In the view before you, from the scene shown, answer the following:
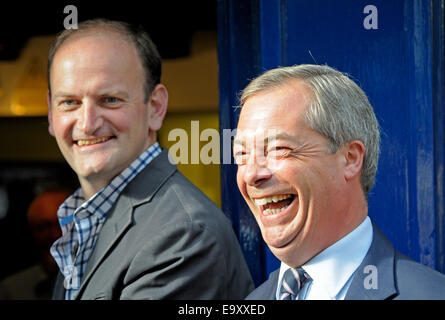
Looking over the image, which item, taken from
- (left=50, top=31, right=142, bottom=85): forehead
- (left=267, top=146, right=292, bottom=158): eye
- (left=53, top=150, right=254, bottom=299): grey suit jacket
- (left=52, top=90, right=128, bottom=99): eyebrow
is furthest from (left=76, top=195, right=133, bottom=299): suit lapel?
(left=267, top=146, right=292, bottom=158): eye

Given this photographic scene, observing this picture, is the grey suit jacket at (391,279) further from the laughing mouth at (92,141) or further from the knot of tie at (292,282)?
the laughing mouth at (92,141)

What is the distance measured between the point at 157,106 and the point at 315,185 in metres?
1.08

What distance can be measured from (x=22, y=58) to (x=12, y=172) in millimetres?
892

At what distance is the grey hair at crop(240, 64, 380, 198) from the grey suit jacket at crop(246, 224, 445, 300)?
19cm

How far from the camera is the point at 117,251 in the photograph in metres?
2.03

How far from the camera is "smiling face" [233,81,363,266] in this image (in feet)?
4.95

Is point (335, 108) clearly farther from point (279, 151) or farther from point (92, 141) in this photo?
point (92, 141)

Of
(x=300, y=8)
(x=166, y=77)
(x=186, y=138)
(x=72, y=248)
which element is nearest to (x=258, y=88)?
(x=300, y=8)

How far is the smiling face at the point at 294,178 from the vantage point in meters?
1.51

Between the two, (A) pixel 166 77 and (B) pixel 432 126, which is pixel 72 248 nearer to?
(B) pixel 432 126

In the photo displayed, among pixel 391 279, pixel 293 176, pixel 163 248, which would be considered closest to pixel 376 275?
pixel 391 279

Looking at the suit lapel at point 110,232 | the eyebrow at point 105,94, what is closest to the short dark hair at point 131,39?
the eyebrow at point 105,94

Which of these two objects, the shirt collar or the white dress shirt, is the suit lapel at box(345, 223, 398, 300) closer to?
the white dress shirt

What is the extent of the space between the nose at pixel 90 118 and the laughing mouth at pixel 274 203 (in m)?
0.90
